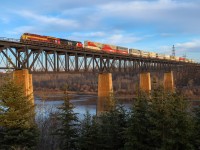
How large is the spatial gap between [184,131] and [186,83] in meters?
118

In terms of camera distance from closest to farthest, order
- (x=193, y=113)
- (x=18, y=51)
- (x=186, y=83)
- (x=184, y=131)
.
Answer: (x=184, y=131), (x=193, y=113), (x=18, y=51), (x=186, y=83)

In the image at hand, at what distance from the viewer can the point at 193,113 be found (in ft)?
63.5

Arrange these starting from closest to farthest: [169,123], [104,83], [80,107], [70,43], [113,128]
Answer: [169,123]
[113,128]
[70,43]
[104,83]
[80,107]

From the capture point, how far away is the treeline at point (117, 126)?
16.5m

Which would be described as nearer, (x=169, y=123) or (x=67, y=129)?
(x=169, y=123)

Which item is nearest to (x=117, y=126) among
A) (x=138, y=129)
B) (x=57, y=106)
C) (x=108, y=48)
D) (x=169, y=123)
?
(x=138, y=129)

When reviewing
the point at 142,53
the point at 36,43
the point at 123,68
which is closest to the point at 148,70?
the point at 142,53

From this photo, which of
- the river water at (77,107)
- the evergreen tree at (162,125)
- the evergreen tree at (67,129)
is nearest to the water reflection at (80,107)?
the river water at (77,107)

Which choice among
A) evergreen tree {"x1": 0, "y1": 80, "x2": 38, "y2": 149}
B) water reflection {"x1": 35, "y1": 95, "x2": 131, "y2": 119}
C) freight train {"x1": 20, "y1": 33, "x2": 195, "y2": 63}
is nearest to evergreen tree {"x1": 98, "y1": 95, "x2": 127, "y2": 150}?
water reflection {"x1": 35, "y1": 95, "x2": 131, "y2": 119}

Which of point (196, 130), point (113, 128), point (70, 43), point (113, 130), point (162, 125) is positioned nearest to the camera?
point (162, 125)

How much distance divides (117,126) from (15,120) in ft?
20.8

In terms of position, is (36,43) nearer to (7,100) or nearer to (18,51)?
(18,51)

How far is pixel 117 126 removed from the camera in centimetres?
1947

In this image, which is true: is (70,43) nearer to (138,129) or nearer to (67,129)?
(67,129)
